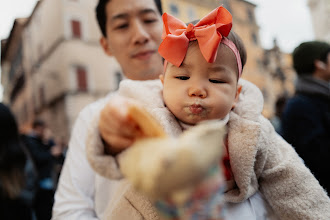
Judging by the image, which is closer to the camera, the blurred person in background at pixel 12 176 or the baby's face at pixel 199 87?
the baby's face at pixel 199 87

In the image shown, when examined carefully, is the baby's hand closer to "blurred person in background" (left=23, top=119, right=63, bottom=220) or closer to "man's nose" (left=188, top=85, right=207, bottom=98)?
"man's nose" (left=188, top=85, right=207, bottom=98)

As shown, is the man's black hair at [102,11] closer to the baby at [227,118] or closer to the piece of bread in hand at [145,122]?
the baby at [227,118]

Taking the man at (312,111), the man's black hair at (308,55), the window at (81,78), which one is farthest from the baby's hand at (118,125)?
the window at (81,78)

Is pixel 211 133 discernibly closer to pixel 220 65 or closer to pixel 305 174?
pixel 220 65

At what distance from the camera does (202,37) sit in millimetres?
820

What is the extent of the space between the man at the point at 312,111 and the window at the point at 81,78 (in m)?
12.4

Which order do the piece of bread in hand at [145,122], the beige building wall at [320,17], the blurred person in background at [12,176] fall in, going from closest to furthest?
the piece of bread in hand at [145,122], the blurred person in background at [12,176], the beige building wall at [320,17]

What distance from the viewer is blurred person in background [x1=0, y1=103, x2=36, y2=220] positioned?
5.59 ft

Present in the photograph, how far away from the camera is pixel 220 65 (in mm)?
826

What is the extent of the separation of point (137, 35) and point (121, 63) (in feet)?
0.67

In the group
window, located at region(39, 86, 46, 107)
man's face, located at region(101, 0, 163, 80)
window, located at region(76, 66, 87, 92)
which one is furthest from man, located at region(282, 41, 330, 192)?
window, located at region(39, 86, 46, 107)

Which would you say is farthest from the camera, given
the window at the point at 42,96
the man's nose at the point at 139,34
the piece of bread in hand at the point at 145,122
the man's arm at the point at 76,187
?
the window at the point at 42,96

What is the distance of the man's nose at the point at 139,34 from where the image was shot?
1318mm

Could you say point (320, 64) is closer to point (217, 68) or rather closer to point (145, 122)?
point (217, 68)
